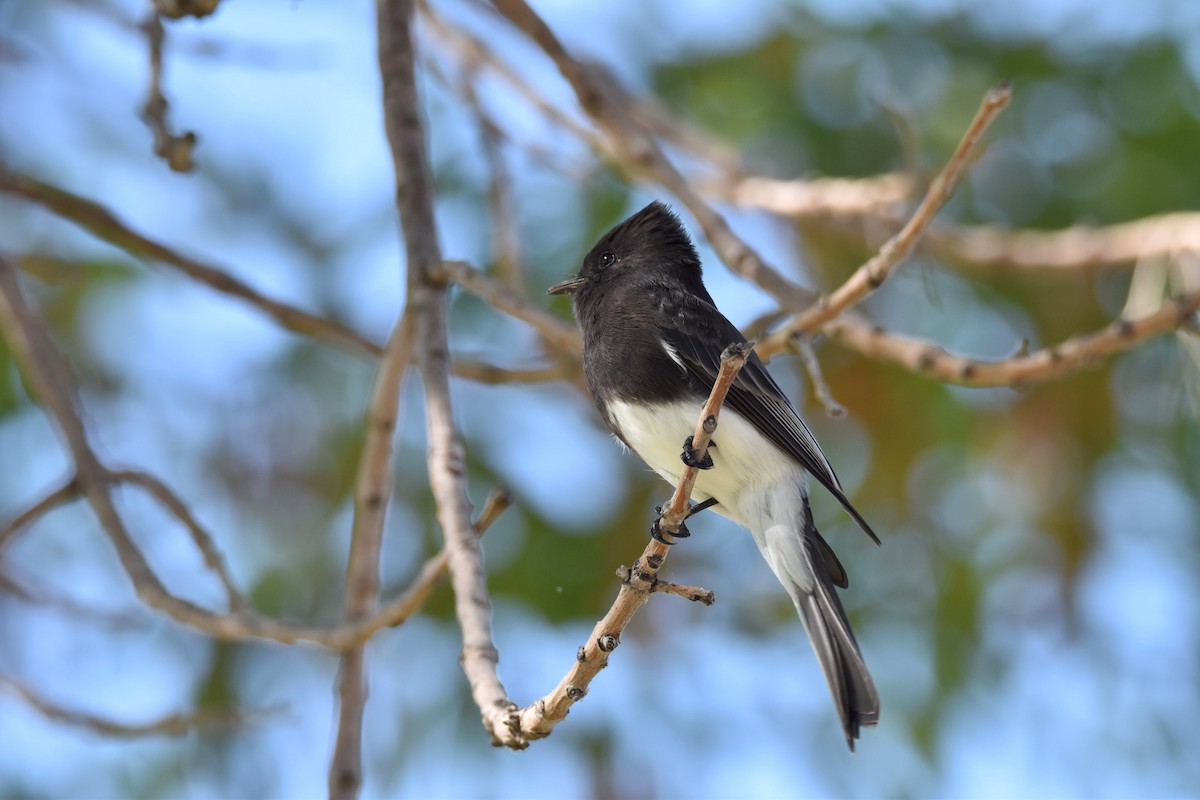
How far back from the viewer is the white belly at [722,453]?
3.78 metres

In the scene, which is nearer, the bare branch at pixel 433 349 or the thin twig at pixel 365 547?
the bare branch at pixel 433 349

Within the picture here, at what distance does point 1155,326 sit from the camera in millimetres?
3266

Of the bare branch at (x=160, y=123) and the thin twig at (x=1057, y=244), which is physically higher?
the bare branch at (x=160, y=123)

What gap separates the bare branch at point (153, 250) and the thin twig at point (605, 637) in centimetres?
221

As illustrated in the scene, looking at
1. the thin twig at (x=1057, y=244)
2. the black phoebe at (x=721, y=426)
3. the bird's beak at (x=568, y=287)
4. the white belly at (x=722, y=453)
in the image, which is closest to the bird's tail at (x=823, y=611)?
the black phoebe at (x=721, y=426)

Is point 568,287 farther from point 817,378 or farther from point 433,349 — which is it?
point 817,378

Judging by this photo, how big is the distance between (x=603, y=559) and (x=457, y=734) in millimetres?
1073

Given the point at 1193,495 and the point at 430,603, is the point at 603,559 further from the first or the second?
the point at 1193,495

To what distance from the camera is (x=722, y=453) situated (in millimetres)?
3881

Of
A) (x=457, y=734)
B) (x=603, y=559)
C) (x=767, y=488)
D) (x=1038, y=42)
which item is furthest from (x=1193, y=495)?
(x=457, y=734)

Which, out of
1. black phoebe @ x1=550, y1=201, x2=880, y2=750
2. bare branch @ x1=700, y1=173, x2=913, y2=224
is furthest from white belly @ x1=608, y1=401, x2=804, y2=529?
bare branch @ x1=700, y1=173, x2=913, y2=224

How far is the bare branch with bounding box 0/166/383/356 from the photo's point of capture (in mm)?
4324

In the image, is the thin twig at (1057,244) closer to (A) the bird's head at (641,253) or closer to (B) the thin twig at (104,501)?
(A) the bird's head at (641,253)

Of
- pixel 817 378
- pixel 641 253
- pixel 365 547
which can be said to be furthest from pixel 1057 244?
pixel 365 547
